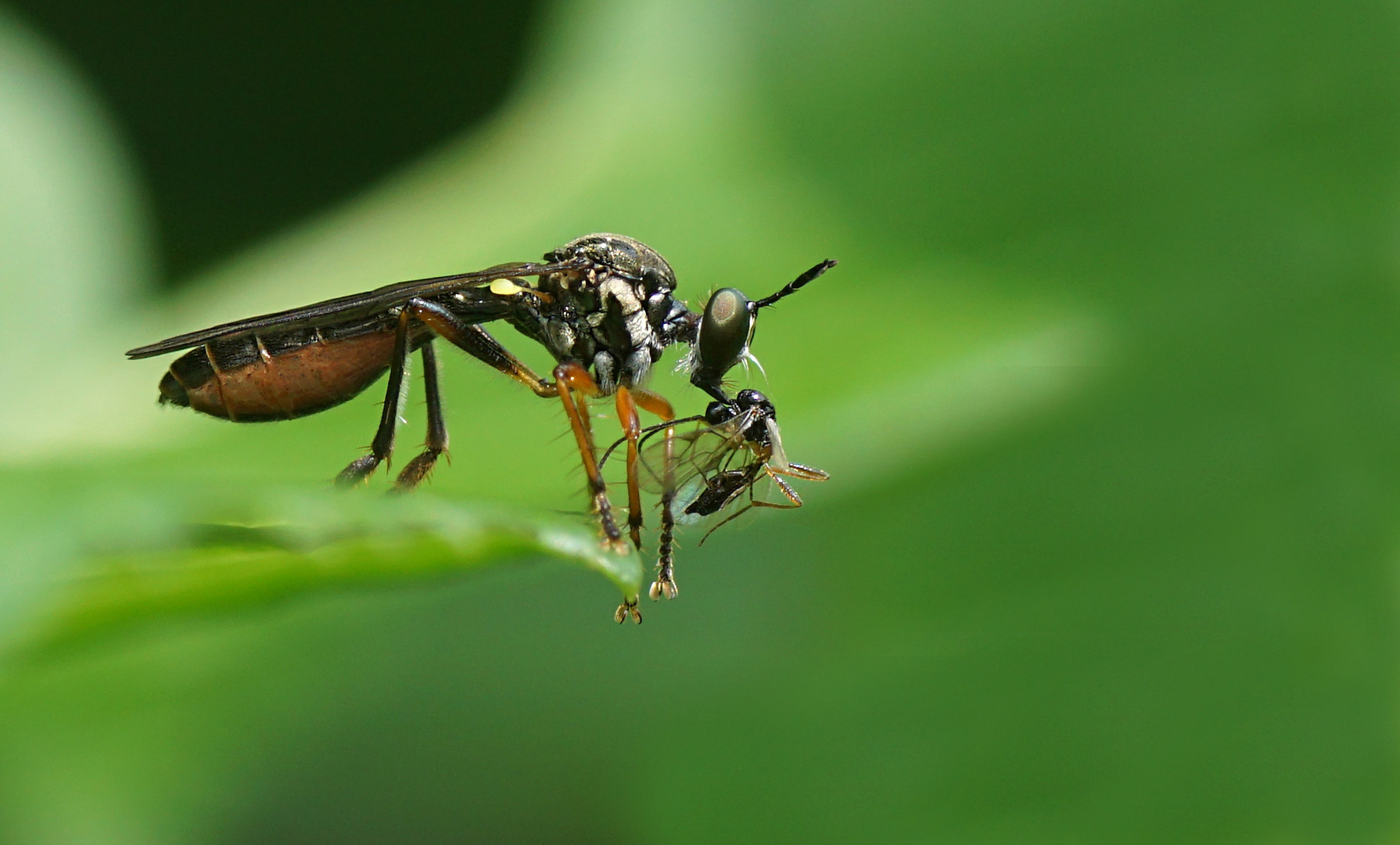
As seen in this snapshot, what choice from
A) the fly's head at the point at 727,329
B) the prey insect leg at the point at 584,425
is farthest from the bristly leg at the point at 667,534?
the fly's head at the point at 727,329

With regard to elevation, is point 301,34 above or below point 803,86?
above

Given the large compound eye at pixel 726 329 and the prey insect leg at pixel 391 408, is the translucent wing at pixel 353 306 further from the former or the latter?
the large compound eye at pixel 726 329

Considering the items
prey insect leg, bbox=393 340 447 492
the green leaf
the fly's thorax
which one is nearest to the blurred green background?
prey insect leg, bbox=393 340 447 492

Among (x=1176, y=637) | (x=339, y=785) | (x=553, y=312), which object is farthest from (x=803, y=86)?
(x=339, y=785)

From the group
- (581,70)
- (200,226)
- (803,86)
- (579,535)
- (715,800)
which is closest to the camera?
(579,535)

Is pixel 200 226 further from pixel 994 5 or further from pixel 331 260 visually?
pixel 994 5

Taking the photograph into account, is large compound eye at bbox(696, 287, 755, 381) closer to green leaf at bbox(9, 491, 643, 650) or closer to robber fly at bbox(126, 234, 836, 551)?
robber fly at bbox(126, 234, 836, 551)
